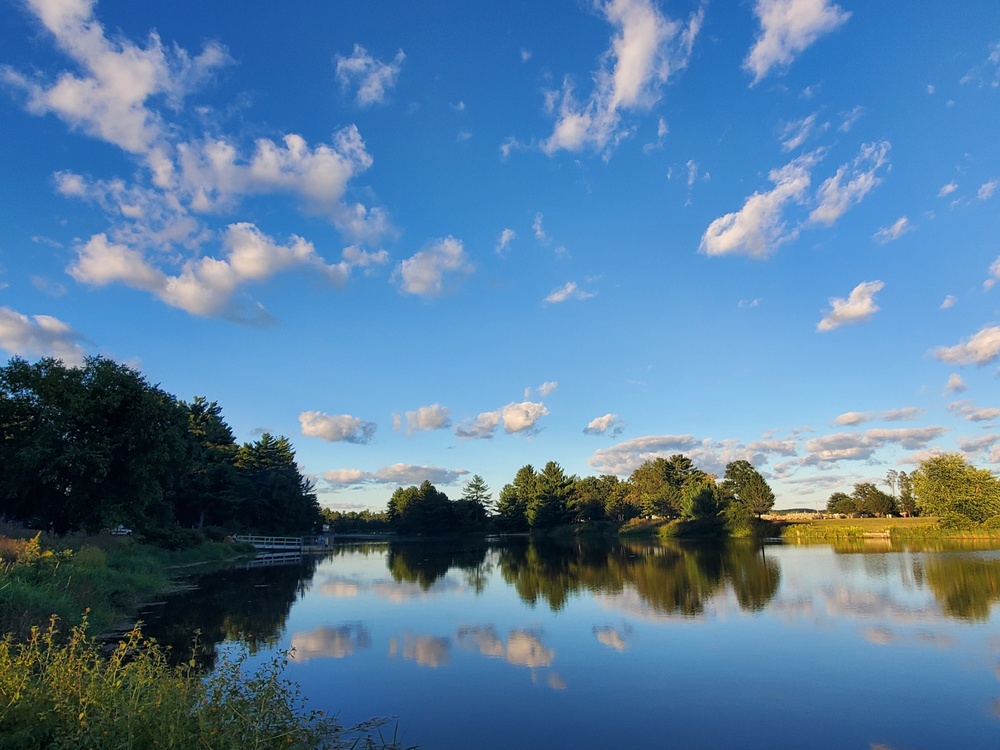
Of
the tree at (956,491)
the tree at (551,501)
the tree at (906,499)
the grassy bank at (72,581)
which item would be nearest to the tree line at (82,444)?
the grassy bank at (72,581)

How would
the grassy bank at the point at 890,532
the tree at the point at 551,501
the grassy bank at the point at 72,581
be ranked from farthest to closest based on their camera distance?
1. the tree at the point at 551,501
2. the grassy bank at the point at 890,532
3. the grassy bank at the point at 72,581

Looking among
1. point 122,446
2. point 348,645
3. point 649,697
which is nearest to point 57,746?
point 649,697

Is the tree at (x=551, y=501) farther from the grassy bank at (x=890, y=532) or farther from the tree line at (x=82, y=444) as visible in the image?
the tree line at (x=82, y=444)

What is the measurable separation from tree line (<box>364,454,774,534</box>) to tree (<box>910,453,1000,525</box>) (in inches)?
920

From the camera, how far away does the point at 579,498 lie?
10412 centimetres

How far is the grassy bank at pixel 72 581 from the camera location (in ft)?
36.9

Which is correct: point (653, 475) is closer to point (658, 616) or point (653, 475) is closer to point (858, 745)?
point (658, 616)

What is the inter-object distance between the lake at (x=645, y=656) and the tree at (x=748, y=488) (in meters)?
59.6

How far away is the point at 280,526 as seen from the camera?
74.2 m

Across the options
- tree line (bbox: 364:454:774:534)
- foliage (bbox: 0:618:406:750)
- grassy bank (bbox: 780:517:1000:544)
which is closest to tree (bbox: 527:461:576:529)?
tree line (bbox: 364:454:774:534)

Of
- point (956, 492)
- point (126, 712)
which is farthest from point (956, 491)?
point (126, 712)

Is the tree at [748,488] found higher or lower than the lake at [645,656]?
higher

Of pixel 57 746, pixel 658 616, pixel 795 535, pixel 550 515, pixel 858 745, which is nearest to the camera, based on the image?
pixel 57 746

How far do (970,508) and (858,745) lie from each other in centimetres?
5782
